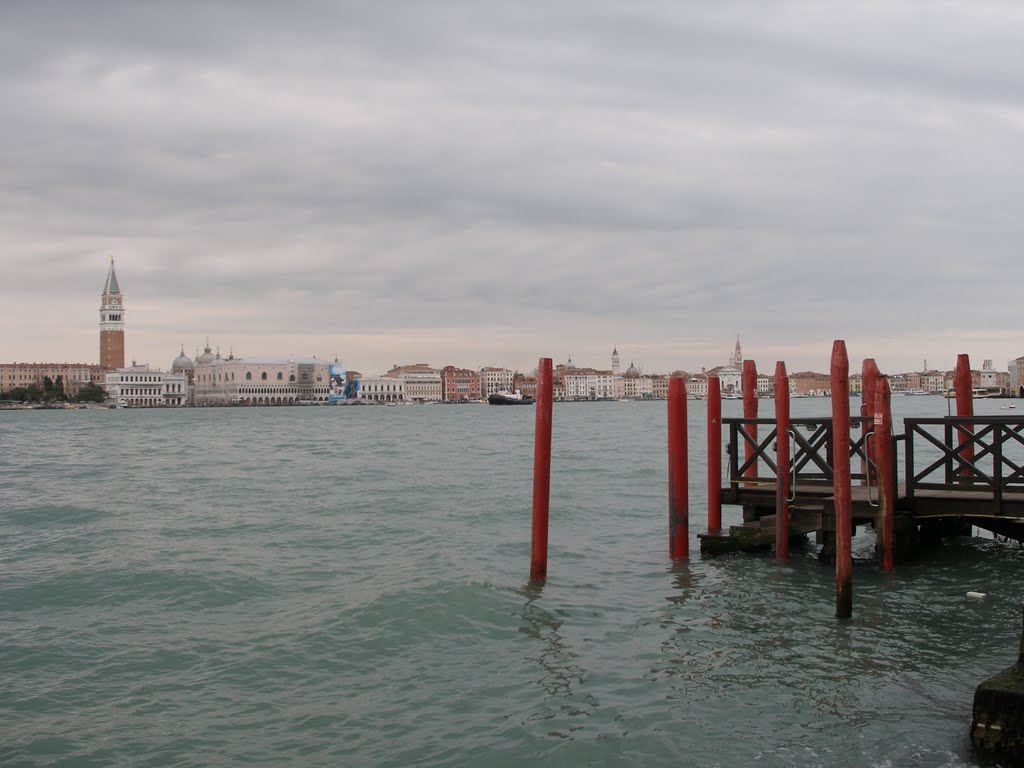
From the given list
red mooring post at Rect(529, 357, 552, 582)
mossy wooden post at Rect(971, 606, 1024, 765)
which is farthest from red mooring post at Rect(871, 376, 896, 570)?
mossy wooden post at Rect(971, 606, 1024, 765)

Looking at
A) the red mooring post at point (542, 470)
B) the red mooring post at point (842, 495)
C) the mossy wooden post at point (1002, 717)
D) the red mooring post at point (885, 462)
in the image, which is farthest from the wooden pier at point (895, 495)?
the mossy wooden post at point (1002, 717)

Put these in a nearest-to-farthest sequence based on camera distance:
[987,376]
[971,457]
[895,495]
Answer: [895,495], [971,457], [987,376]

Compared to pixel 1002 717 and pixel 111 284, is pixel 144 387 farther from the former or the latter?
pixel 1002 717

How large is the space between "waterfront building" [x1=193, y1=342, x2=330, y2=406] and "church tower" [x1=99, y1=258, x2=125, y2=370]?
1639 cm

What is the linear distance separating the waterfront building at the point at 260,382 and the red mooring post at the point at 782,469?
181 meters

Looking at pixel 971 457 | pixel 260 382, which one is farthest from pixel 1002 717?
pixel 260 382

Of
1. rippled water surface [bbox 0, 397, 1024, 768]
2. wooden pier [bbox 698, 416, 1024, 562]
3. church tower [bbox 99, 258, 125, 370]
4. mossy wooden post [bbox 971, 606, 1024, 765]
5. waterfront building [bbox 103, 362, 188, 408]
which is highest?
church tower [bbox 99, 258, 125, 370]

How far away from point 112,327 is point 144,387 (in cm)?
1592

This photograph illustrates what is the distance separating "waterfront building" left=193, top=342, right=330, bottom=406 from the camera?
18450 cm

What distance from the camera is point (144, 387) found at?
7146 inches

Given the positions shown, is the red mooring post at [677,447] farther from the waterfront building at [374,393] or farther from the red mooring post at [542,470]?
the waterfront building at [374,393]

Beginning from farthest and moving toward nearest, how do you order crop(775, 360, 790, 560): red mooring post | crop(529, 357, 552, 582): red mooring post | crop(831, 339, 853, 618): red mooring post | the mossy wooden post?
crop(775, 360, 790, 560): red mooring post → crop(529, 357, 552, 582): red mooring post → crop(831, 339, 853, 618): red mooring post → the mossy wooden post

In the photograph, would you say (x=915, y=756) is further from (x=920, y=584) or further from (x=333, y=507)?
(x=333, y=507)

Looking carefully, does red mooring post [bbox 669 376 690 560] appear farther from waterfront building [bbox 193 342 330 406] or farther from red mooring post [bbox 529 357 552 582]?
waterfront building [bbox 193 342 330 406]
